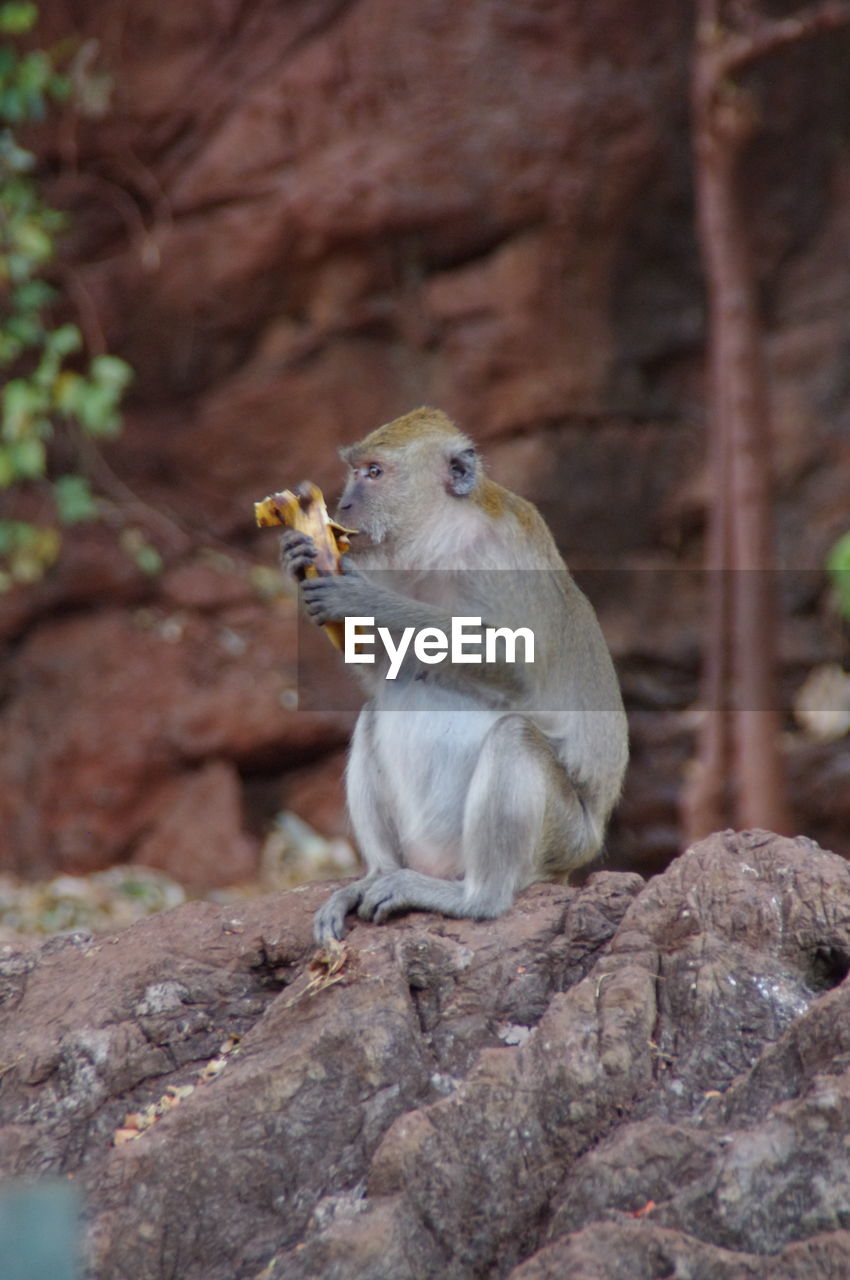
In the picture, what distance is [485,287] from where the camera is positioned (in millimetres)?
9805

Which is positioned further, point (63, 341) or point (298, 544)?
point (63, 341)

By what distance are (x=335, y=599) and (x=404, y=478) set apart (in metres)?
0.72

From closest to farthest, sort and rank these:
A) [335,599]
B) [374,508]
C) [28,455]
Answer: [335,599] → [374,508] → [28,455]

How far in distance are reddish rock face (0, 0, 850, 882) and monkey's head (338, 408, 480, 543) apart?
455 cm

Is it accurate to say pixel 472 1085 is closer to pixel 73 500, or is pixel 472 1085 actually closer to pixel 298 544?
pixel 298 544

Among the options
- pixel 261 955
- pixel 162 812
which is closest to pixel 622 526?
pixel 162 812

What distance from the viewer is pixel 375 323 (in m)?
10.1

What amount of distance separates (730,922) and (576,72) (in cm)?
730

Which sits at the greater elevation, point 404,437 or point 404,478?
point 404,437

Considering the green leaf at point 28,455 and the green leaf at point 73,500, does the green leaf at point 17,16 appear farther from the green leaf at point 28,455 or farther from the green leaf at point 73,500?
the green leaf at point 73,500

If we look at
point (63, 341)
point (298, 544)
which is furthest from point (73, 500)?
point (298, 544)

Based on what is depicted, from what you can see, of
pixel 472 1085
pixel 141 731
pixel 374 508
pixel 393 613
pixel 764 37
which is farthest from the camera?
pixel 141 731

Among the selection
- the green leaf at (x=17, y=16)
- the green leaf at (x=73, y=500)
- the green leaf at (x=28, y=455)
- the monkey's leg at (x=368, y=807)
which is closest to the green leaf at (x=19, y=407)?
the green leaf at (x=28, y=455)

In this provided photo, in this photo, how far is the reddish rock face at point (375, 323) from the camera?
9.66 meters
